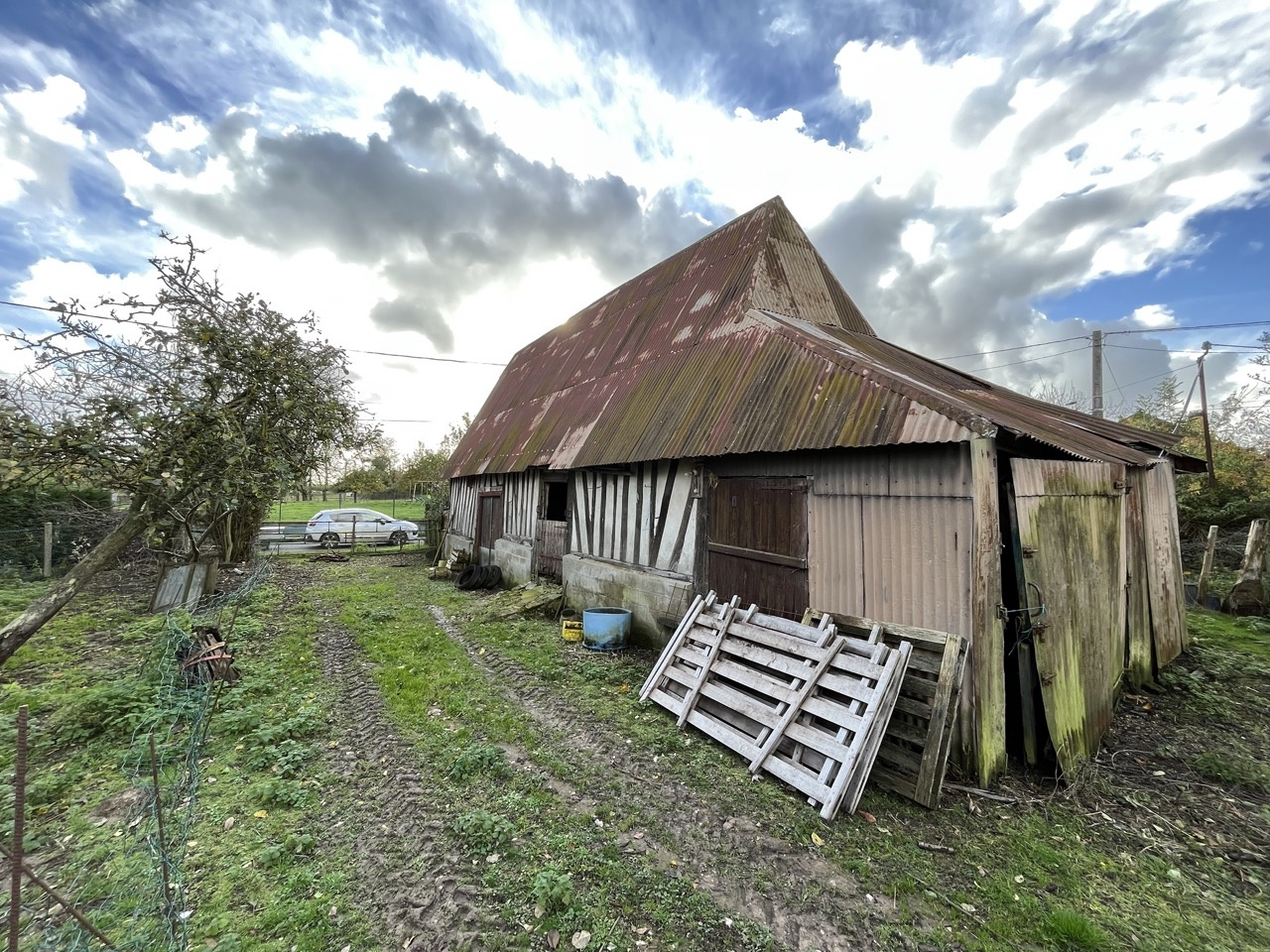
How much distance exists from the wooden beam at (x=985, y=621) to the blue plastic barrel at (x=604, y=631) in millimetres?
4536

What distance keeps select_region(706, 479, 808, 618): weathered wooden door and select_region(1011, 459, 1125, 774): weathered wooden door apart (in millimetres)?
1958

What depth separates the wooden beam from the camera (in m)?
4.12

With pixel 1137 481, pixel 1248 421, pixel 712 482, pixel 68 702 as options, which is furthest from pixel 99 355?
pixel 1248 421

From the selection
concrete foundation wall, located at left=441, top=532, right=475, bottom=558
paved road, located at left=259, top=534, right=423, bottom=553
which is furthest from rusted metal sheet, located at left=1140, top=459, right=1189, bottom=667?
paved road, located at left=259, top=534, right=423, bottom=553

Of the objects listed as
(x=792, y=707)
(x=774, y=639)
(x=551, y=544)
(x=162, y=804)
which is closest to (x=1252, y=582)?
(x=774, y=639)

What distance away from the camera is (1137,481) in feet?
21.4

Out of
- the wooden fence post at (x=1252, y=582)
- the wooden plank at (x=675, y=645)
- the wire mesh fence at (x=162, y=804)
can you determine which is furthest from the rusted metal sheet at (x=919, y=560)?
the wooden fence post at (x=1252, y=582)

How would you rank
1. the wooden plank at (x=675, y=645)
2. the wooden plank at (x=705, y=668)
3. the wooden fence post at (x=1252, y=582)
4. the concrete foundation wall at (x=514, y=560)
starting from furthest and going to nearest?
→ 1. the concrete foundation wall at (x=514, y=560)
2. the wooden fence post at (x=1252, y=582)
3. the wooden plank at (x=675, y=645)
4. the wooden plank at (x=705, y=668)

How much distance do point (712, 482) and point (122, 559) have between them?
13.8 metres

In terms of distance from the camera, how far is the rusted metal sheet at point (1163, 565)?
672cm

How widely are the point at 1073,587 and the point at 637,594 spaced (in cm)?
517

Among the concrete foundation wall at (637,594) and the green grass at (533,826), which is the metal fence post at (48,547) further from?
the concrete foundation wall at (637,594)

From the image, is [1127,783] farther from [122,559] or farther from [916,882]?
[122,559]

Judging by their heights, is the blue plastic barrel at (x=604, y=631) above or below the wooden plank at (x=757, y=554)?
below
